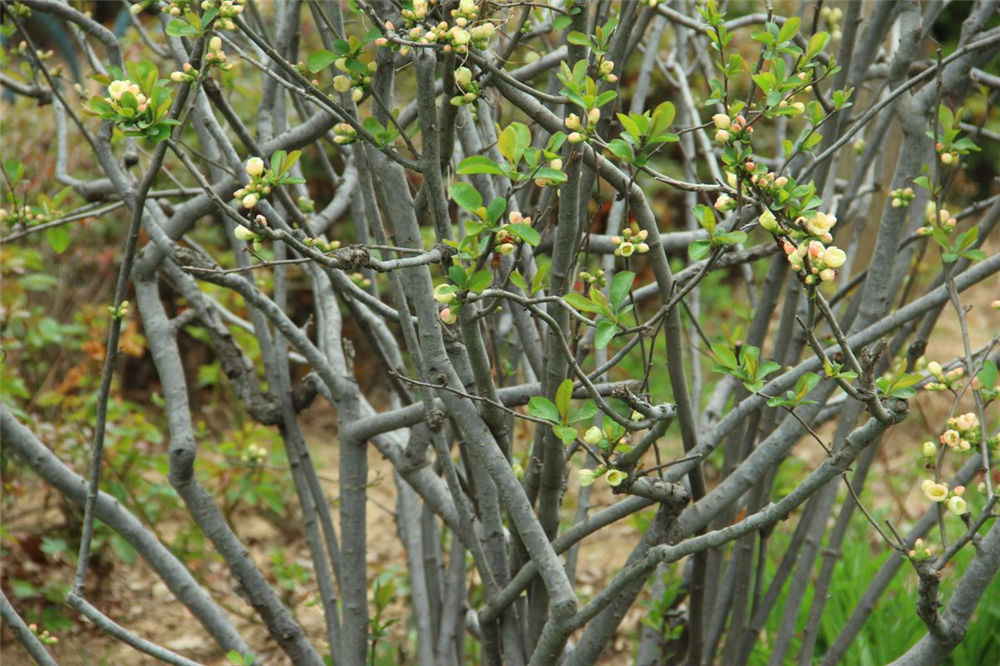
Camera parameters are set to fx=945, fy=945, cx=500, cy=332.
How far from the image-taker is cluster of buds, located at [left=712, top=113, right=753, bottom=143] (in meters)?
1.19

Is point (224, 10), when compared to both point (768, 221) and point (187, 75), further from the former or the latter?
point (768, 221)

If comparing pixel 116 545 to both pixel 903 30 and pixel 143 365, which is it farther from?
pixel 903 30

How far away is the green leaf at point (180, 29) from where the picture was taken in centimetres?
132

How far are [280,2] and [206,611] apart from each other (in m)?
1.38

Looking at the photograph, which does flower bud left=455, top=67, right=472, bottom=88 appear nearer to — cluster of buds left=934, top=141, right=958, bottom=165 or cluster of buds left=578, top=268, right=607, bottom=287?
cluster of buds left=578, top=268, right=607, bottom=287

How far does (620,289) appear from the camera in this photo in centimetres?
128

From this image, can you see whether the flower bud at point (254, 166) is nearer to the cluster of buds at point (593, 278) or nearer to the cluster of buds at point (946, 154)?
the cluster of buds at point (593, 278)

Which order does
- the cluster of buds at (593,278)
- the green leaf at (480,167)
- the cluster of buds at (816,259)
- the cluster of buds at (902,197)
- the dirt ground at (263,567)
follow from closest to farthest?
the cluster of buds at (816,259), the green leaf at (480,167), the cluster of buds at (593,278), the cluster of buds at (902,197), the dirt ground at (263,567)

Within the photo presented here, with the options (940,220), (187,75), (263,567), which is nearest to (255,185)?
(187,75)

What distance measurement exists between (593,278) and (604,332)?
1.33 feet

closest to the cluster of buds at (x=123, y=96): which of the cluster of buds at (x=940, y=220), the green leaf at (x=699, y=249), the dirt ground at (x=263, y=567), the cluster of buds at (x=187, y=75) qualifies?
the cluster of buds at (x=187, y=75)

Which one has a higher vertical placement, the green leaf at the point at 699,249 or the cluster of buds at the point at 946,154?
the cluster of buds at the point at 946,154

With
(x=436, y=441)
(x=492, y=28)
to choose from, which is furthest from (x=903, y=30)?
(x=436, y=441)

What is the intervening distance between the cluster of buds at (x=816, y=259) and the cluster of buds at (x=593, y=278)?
50 cm
